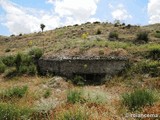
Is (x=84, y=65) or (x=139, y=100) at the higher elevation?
(x=84, y=65)

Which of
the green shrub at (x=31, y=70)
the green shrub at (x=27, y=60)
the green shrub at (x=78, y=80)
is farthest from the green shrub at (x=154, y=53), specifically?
the green shrub at (x=27, y=60)

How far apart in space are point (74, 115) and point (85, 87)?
941 centimetres

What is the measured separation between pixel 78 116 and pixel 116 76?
34.6 ft

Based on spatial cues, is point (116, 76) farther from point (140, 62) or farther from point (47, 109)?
point (47, 109)

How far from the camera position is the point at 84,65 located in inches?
776

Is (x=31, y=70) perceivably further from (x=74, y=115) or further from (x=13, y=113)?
(x=74, y=115)

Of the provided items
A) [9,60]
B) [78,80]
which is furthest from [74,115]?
[9,60]

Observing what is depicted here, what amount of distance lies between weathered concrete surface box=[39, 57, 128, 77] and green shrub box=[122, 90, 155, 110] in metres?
8.72

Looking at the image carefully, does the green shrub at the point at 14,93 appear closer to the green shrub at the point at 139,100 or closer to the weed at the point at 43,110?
the weed at the point at 43,110

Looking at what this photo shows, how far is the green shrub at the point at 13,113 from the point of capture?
9133 millimetres

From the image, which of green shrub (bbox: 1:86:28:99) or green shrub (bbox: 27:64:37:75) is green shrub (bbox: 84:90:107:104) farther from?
green shrub (bbox: 27:64:37:75)

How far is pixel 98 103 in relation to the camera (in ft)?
33.4

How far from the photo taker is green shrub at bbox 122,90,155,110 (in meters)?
9.52

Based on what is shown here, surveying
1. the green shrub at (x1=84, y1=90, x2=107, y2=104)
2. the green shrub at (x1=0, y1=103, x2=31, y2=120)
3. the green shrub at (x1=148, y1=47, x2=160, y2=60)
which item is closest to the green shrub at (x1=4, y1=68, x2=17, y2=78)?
the green shrub at (x1=148, y1=47, x2=160, y2=60)
